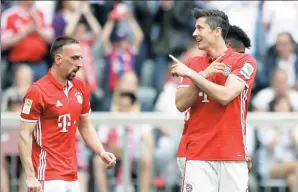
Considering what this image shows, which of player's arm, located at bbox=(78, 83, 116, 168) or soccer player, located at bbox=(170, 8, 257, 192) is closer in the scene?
soccer player, located at bbox=(170, 8, 257, 192)

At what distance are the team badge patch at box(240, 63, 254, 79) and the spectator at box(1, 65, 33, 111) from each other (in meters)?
5.40

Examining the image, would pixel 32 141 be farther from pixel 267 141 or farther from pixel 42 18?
pixel 42 18

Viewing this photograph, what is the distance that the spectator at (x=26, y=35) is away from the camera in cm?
1473

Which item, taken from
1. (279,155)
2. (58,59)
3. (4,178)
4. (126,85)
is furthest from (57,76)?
(126,85)

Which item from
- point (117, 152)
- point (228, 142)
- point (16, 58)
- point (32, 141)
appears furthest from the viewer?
point (16, 58)

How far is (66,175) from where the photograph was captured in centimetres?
965

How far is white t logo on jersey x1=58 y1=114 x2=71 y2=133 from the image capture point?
9586 mm

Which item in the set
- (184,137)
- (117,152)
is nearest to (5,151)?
(117,152)

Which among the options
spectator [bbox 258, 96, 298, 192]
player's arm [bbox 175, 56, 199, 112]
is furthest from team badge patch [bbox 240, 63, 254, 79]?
spectator [bbox 258, 96, 298, 192]

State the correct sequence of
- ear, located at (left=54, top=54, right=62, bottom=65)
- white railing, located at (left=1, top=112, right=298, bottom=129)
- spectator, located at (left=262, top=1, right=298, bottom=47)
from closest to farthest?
ear, located at (left=54, top=54, right=62, bottom=65) → white railing, located at (left=1, top=112, right=298, bottom=129) → spectator, located at (left=262, top=1, right=298, bottom=47)

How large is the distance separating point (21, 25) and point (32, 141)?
5.54m

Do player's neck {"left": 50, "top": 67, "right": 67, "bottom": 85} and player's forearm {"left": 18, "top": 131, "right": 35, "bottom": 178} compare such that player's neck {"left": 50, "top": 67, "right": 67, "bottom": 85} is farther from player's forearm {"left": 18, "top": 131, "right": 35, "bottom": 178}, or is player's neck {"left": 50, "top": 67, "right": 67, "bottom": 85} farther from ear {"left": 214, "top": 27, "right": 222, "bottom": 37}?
ear {"left": 214, "top": 27, "right": 222, "bottom": 37}

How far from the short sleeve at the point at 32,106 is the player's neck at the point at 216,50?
1.73 m

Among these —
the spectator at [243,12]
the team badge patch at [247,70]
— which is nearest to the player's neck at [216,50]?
the team badge patch at [247,70]
